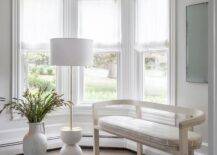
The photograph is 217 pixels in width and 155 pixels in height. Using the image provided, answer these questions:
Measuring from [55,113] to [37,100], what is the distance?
75cm

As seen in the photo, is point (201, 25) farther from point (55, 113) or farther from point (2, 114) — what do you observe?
point (2, 114)

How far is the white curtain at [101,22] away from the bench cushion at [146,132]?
1.22m

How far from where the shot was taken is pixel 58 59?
11.1ft

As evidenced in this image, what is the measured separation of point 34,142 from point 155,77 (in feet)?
5.75

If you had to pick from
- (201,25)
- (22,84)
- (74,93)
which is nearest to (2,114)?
(22,84)

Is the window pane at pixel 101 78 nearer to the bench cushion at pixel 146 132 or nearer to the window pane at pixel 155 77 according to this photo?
the window pane at pixel 155 77

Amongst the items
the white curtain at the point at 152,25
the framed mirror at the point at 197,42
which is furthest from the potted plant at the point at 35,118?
the framed mirror at the point at 197,42

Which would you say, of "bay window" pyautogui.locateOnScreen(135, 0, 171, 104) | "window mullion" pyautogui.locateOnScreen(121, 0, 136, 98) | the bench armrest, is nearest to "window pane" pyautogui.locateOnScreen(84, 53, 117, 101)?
"window mullion" pyautogui.locateOnScreen(121, 0, 136, 98)

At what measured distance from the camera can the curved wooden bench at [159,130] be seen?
2438 millimetres

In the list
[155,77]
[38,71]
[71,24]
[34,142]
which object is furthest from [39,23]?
[155,77]

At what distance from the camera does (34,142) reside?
10.9 ft

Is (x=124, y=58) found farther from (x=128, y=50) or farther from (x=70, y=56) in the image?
(x=70, y=56)

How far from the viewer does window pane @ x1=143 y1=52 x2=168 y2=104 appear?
3.77 meters

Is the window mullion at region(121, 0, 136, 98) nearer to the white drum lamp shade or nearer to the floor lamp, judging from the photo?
the floor lamp
